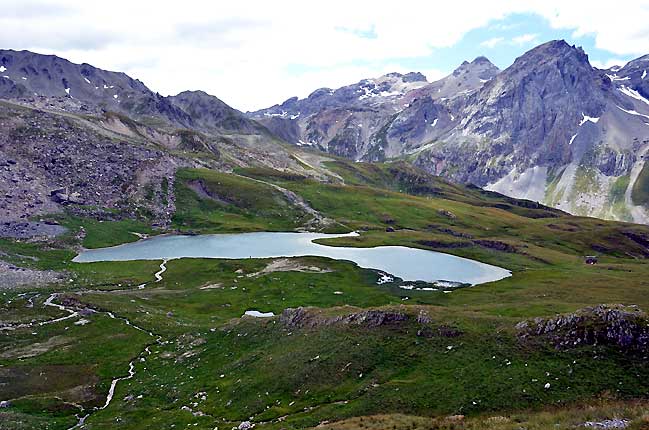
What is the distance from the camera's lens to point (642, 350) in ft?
165

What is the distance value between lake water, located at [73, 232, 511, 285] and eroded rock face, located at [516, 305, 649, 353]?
291 feet

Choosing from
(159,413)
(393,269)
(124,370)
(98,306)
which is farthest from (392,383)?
(393,269)

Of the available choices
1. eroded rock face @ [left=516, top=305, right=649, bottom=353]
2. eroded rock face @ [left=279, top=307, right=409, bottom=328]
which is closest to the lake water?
eroded rock face @ [left=279, top=307, right=409, bottom=328]

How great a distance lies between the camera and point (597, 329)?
175 feet

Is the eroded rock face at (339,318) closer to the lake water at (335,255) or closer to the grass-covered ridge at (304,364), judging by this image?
the grass-covered ridge at (304,364)

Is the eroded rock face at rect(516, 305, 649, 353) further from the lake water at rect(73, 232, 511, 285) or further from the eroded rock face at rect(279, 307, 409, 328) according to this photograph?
the lake water at rect(73, 232, 511, 285)

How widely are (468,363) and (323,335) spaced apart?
68.8 ft

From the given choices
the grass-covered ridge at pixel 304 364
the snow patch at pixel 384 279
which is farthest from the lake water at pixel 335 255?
the grass-covered ridge at pixel 304 364

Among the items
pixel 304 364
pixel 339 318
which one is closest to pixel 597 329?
pixel 339 318

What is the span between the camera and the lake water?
156 m

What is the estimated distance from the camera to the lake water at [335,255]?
156250mm

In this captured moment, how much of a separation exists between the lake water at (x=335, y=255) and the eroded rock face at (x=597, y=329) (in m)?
88.8

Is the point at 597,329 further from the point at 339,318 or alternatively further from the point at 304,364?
the point at 304,364

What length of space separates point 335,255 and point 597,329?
124 meters
